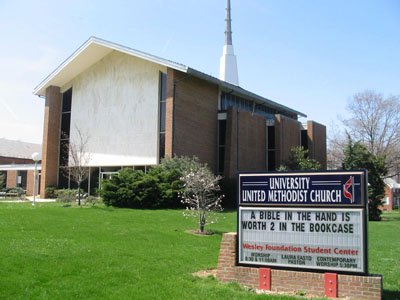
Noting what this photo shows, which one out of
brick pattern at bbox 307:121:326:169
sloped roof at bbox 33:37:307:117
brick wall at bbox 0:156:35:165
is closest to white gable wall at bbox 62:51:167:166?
sloped roof at bbox 33:37:307:117

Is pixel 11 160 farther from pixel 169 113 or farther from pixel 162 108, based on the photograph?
pixel 169 113

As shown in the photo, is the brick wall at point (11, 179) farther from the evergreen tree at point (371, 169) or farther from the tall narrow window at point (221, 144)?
the evergreen tree at point (371, 169)

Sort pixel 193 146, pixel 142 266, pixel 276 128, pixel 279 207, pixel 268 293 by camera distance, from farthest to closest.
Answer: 1. pixel 276 128
2. pixel 193 146
3. pixel 142 266
4. pixel 279 207
5. pixel 268 293

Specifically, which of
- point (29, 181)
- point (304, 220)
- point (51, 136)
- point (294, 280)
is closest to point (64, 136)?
point (51, 136)

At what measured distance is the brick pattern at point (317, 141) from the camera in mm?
43969

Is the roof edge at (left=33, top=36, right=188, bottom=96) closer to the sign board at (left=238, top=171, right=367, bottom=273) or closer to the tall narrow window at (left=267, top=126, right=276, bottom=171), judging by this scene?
the tall narrow window at (left=267, top=126, right=276, bottom=171)

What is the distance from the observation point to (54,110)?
120 ft

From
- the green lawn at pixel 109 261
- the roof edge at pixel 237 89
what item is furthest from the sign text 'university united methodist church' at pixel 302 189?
the roof edge at pixel 237 89

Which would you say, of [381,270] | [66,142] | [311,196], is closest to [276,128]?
[66,142]

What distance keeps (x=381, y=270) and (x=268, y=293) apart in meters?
4.18

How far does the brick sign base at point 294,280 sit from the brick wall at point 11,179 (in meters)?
41.4

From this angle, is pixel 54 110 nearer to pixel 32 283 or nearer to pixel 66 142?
pixel 66 142

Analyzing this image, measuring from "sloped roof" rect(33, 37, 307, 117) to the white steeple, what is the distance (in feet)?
55.5

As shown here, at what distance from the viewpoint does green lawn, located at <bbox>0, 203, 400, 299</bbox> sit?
7.49m
